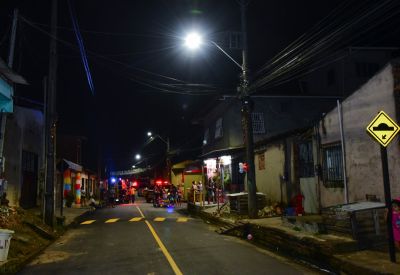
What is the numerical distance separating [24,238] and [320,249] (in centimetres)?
897

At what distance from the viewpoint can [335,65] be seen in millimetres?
32812

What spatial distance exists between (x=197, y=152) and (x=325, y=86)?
64.2ft

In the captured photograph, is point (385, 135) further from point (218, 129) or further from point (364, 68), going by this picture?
point (364, 68)

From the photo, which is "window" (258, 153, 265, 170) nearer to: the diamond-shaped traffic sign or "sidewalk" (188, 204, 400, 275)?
"sidewalk" (188, 204, 400, 275)

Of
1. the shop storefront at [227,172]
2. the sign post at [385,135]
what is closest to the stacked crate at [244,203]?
the shop storefront at [227,172]

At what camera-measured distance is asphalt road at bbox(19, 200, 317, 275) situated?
9.48 m

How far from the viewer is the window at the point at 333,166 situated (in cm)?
1515

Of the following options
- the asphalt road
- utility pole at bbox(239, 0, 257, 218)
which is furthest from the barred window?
the asphalt road

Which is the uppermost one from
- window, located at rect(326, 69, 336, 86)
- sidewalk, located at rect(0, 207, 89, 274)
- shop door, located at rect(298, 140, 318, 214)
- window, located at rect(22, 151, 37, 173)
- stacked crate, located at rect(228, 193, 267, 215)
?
window, located at rect(326, 69, 336, 86)

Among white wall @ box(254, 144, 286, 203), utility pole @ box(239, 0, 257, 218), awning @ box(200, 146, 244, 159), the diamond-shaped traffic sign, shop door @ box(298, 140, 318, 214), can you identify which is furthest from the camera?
awning @ box(200, 146, 244, 159)

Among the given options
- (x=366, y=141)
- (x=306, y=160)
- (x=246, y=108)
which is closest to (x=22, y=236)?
(x=246, y=108)

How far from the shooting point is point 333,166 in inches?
618

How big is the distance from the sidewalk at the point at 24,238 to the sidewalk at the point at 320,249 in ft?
23.5

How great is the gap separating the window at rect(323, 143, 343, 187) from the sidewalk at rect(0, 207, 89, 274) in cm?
1060
